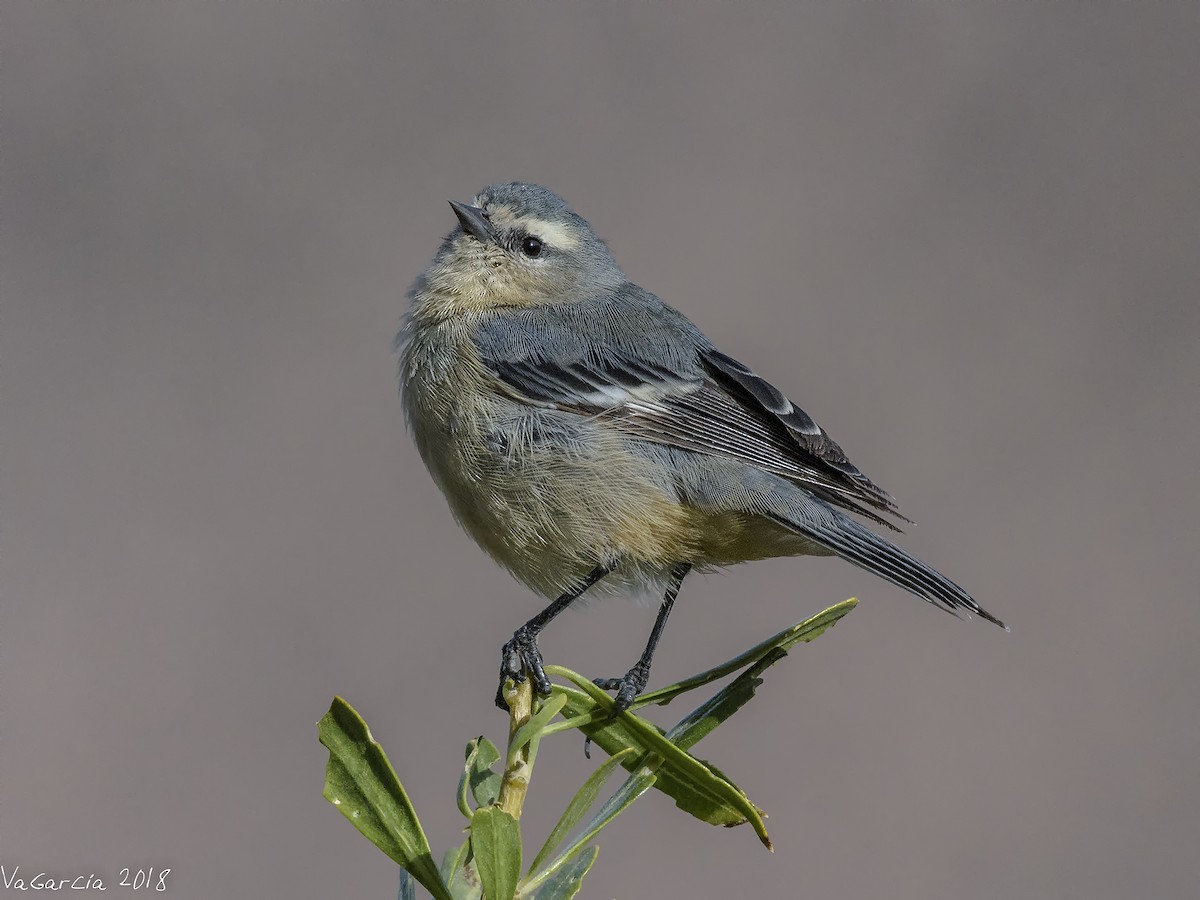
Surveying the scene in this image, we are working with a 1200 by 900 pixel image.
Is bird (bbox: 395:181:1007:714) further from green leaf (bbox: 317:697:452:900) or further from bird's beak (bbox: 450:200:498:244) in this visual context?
green leaf (bbox: 317:697:452:900)

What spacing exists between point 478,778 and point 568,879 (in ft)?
0.56

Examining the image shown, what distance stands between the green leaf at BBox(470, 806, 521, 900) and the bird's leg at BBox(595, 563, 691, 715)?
66 centimetres

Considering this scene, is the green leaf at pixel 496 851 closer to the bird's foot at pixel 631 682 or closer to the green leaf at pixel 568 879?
the green leaf at pixel 568 879

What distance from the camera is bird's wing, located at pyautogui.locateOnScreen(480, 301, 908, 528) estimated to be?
7.81 feet

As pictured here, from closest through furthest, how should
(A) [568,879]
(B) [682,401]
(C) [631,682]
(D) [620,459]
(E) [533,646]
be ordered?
1. (A) [568,879]
2. (E) [533,646]
3. (C) [631,682]
4. (D) [620,459]
5. (B) [682,401]

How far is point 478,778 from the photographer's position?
1.32m

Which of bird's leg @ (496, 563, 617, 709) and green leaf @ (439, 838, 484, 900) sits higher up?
bird's leg @ (496, 563, 617, 709)

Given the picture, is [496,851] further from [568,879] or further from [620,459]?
[620,459]

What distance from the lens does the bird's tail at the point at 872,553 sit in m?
2.02

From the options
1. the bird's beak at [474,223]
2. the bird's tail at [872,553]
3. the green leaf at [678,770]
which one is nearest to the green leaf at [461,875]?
the green leaf at [678,770]

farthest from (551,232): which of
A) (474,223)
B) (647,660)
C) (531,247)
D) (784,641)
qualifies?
(784,641)

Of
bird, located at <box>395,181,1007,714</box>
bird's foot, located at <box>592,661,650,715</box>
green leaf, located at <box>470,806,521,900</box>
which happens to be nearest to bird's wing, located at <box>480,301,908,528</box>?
bird, located at <box>395,181,1007,714</box>

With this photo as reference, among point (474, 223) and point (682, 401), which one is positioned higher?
point (474, 223)

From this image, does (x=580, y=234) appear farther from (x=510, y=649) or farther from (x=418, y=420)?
(x=510, y=649)
